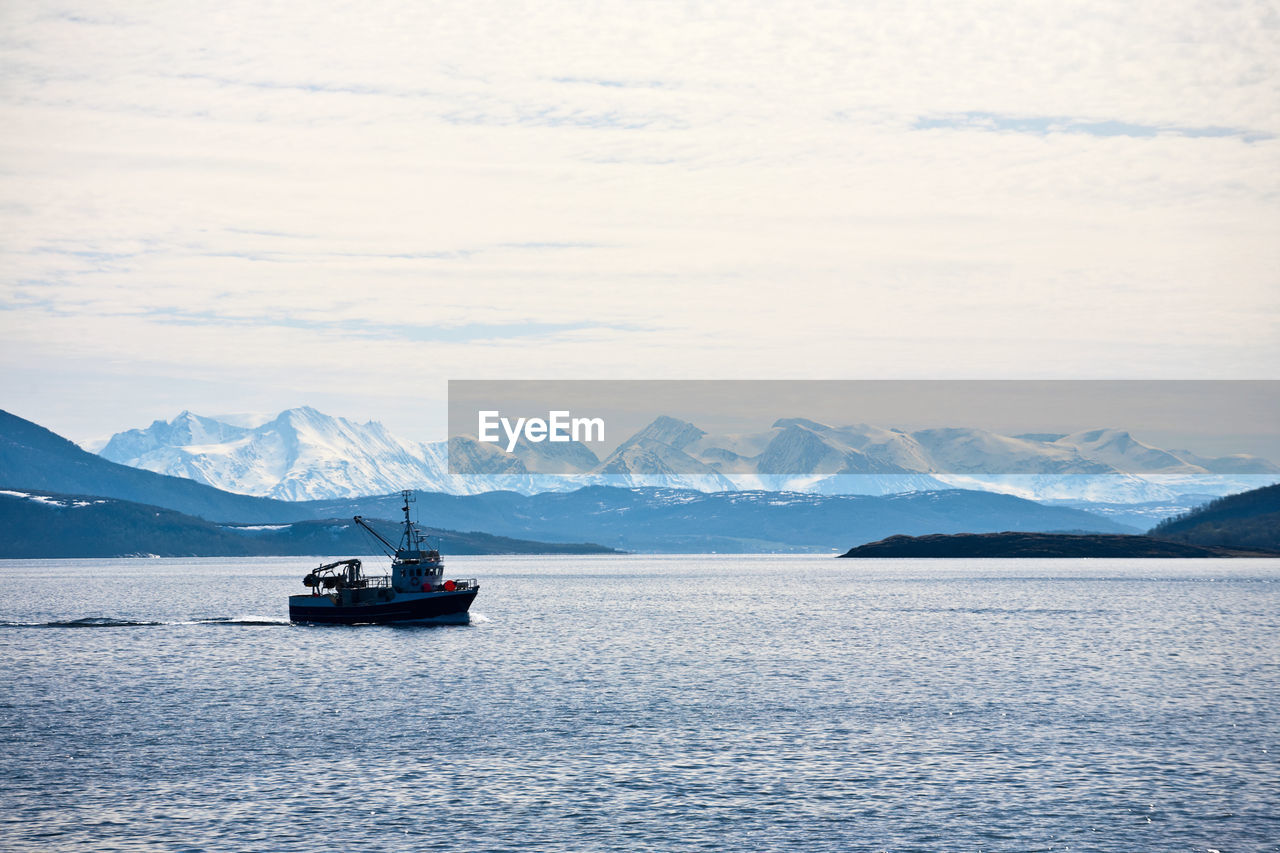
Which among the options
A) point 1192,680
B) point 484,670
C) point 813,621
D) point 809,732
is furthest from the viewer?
point 813,621

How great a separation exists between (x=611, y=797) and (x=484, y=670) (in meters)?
56.8

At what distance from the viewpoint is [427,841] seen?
53.6 m

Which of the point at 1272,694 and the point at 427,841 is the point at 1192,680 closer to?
the point at 1272,694

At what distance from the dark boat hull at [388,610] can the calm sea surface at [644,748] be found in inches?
1026

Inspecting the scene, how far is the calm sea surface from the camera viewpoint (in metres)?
55.3

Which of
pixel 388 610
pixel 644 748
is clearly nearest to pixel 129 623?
pixel 388 610

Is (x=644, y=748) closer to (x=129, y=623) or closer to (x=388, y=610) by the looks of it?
(x=388, y=610)

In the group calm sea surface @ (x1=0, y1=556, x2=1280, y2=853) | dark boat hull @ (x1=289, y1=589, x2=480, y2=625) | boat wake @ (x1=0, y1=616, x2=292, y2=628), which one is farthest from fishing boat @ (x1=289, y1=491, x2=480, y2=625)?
calm sea surface @ (x1=0, y1=556, x2=1280, y2=853)

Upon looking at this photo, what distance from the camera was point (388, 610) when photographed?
6481 inches

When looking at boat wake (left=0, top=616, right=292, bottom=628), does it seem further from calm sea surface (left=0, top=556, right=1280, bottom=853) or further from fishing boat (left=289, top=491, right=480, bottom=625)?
calm sea surface (left=0, top=556, right=1280, bottom=853)

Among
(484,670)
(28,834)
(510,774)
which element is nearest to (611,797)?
(510,774)

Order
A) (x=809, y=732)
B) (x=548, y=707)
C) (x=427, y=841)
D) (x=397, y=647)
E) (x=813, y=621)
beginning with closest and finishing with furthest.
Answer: (x=427, y=841) → (x=809, y=732) → (x=548, y=707) → (x=397, y=647) → (x=813, y=621)

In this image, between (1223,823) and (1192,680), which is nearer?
(1223,823)

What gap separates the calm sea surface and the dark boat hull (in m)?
26.1
